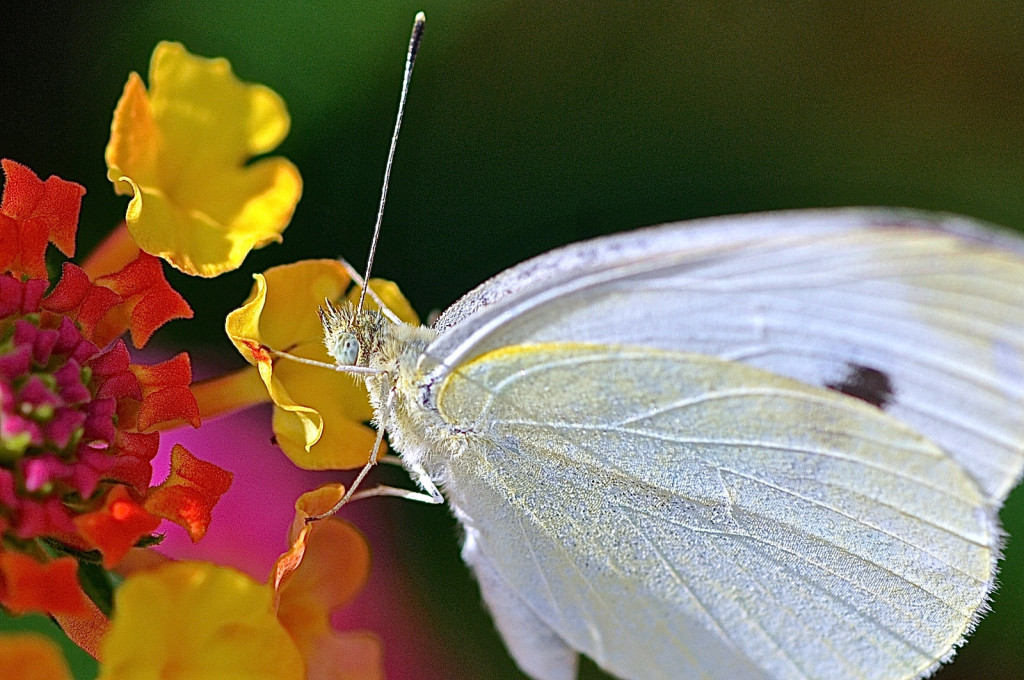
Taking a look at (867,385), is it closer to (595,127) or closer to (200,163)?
(200,163)

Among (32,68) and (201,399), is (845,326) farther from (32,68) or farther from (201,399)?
(32,68)

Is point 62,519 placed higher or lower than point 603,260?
lower

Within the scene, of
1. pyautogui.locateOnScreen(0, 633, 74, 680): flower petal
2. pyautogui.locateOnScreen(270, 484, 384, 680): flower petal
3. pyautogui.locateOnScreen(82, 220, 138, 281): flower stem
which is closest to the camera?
pyautogui.locateOnScreen(0, 633, 74, 680): flower petal

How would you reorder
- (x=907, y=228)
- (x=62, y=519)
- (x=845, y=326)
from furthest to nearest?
(x=845, y=326) → (x=907, y=228) → (x=62, y=519)

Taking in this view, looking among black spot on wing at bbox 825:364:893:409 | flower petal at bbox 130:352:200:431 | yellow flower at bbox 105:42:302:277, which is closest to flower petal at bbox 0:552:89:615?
flower petal at bbox 130:352:200:431

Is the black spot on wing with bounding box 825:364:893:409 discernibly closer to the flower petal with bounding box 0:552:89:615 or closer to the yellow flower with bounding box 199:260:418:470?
the yellow flower with bounding box 199:260:418:470

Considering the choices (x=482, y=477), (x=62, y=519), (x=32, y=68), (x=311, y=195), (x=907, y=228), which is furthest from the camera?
(x=311, y=195)

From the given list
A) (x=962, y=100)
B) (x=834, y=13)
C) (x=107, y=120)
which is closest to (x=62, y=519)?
(x=107, y=120)

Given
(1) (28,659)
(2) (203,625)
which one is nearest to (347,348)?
(2) (203,625)
